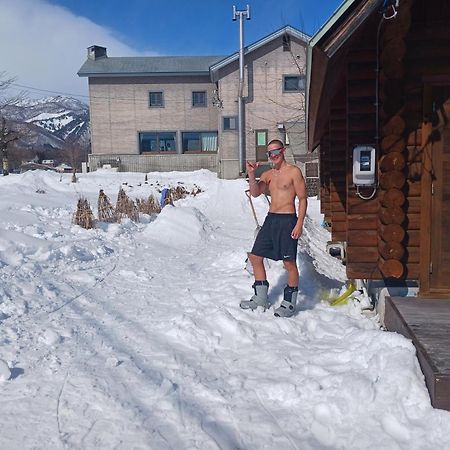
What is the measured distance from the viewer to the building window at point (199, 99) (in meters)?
33.5

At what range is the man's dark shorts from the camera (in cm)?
474

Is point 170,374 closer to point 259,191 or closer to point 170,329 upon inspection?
point 170,329

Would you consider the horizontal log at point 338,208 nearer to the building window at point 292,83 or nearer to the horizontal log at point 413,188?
the horizontal log at point 413,188

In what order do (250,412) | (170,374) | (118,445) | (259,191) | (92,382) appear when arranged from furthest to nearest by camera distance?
(259,191)
(170,374)
(92,382)
(250,412)
(118,445)

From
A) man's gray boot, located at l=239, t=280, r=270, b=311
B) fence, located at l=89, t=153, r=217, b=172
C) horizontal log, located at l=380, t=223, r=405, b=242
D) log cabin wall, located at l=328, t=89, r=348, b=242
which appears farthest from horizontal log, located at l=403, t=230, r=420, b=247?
fence, located at l=89, t=153, r=217, b=172

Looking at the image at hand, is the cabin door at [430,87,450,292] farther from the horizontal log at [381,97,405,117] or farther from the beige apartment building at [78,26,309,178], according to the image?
the beige apartment building at [78,26,309,178]

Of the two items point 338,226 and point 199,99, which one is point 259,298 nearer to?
point 338,226

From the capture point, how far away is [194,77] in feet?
109

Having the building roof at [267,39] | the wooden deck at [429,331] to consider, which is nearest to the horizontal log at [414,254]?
the wooden deck at [429,331]

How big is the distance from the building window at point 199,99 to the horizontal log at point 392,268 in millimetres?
30459

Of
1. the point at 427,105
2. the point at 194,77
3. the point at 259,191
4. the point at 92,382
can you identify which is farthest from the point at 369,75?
the point at 194,77

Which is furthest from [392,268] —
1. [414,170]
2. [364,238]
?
[414,170]

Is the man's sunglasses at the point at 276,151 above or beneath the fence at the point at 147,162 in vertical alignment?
beneath

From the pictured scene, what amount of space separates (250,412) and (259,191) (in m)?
2.64
